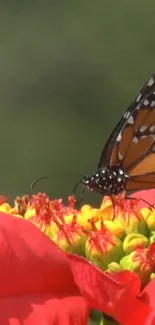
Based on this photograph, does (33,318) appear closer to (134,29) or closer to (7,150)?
(7,150)

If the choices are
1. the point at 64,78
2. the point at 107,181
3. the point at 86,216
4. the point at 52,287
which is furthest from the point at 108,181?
the point at 64,78

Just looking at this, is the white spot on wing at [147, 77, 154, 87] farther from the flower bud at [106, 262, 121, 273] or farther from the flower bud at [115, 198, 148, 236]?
the flower bud at [106, 262, 121, 273]

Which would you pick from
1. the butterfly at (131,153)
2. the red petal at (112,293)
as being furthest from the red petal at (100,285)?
the butterfly at (131,153)

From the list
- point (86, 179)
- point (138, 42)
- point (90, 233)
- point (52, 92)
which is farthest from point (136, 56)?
point (90, 233)

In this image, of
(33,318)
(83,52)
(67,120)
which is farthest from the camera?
(83,52)

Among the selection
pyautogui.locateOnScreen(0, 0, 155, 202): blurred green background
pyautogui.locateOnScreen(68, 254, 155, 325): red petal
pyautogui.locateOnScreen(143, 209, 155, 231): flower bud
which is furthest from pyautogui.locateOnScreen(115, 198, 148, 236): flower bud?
pyautogui.locateOnScreen(0, 0, 155, 202): blurred green background

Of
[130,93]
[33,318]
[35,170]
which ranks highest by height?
[33,318]
